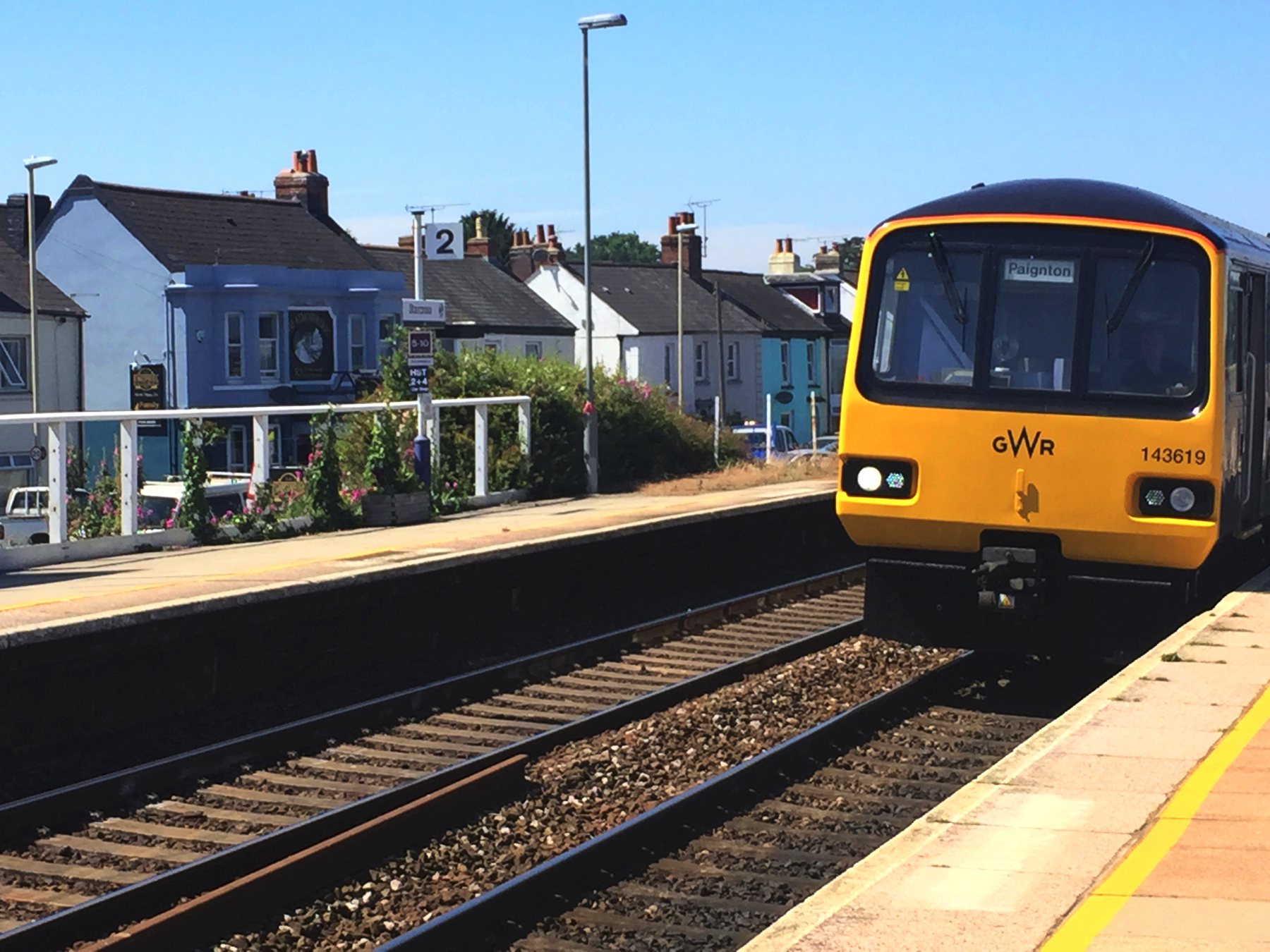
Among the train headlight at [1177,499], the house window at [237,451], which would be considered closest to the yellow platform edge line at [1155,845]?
the train headlight at [1177,499]

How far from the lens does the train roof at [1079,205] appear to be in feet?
34.7

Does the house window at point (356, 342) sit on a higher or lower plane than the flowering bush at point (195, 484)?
higher

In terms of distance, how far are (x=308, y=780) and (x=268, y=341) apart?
43136 millimetres

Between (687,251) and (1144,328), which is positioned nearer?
(1144,328)

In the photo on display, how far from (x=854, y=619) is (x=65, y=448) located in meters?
7.35

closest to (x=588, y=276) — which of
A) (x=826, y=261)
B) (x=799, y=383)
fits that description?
(x=799, y=383)

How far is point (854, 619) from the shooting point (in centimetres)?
1575

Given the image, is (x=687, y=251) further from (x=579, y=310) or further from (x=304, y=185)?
(x=304, y=185)

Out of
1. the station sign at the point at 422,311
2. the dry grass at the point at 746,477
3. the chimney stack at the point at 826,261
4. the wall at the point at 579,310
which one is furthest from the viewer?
the chimney stack at the point at 826,261

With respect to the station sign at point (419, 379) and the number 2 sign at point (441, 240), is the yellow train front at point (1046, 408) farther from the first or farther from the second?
the number 2 sign at point (441, 240)

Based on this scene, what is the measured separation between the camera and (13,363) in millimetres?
47156

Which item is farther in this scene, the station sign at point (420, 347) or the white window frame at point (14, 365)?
the white window frame at point (14, 365)

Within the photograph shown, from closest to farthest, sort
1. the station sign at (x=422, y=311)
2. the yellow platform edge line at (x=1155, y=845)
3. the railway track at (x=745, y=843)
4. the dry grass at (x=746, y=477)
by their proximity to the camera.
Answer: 1. the yellow platform edge line at (x=1155, y=845)
2. the railway track at (x=745, y=843)
3. the station sign at (x=422, y=311)
4. the dry grass at (x=746, y=477)

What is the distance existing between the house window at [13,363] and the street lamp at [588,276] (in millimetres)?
23545
